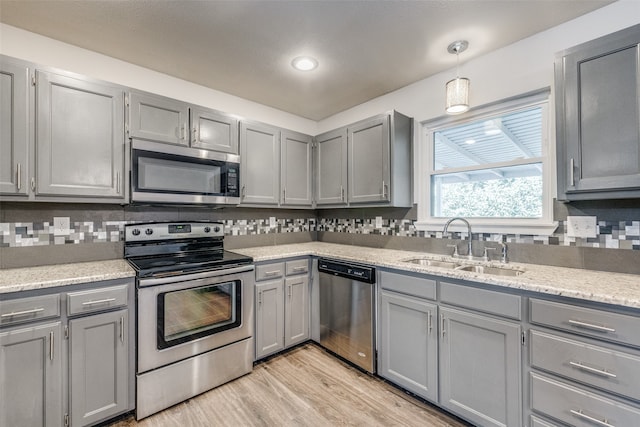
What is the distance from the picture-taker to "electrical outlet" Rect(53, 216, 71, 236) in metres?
2.00

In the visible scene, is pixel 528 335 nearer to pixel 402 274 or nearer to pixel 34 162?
pixel 402 274

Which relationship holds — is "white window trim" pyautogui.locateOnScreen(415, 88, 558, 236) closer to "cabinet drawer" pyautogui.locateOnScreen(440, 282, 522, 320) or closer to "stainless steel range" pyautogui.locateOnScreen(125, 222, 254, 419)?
"cabinet drawer" pyautogui.locateOnScreen(440, 282, 522, 320)

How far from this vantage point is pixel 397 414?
181cm

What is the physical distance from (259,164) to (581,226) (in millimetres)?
2540

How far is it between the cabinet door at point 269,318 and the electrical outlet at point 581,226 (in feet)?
7.01

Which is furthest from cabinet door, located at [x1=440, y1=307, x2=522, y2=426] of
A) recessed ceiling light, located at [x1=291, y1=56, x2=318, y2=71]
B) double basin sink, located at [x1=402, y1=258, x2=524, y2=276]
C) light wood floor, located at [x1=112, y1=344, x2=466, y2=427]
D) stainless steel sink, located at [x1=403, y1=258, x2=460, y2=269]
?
recessed ceiling light, located at [x1=291, y1=56, x2=318, y2=71]

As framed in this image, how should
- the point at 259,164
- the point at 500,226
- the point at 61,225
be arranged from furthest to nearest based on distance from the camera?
1. the point at 259,164
2. the point at 500,226
3. the point at 61,225

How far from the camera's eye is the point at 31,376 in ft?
4.80

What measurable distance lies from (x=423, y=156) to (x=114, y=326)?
8.81 feet

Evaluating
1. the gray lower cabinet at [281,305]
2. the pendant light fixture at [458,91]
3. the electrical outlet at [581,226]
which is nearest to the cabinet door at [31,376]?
the gray lower cabinet at [281,305]

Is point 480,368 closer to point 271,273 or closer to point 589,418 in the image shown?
point 589,418

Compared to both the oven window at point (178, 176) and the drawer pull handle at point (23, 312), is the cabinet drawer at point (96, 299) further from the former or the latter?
the oven window at point (178, 176)

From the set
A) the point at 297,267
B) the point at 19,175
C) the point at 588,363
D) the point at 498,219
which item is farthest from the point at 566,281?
the point at 19,175

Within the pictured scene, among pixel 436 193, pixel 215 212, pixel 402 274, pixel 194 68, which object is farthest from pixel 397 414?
pixel 194 68
